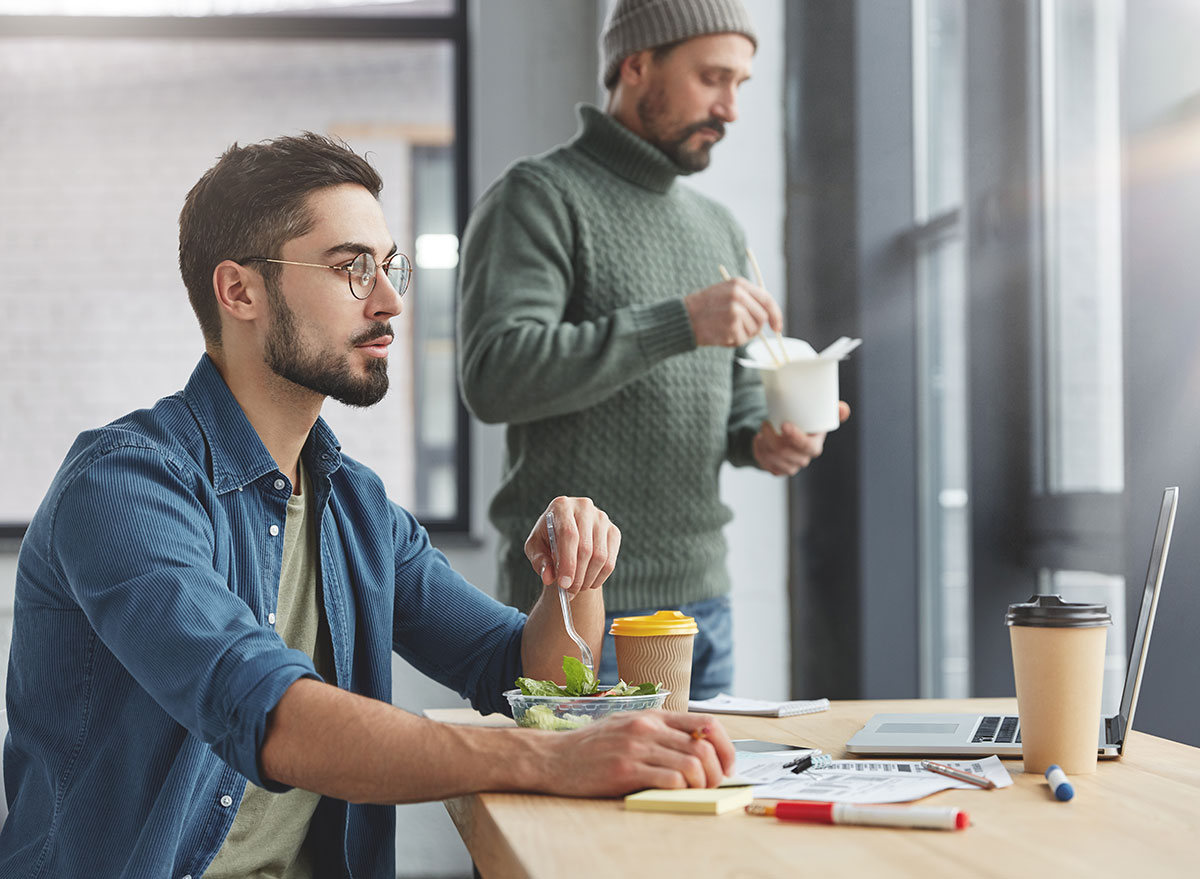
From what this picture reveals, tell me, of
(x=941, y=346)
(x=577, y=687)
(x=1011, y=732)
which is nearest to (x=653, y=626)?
(x=577, y=687)

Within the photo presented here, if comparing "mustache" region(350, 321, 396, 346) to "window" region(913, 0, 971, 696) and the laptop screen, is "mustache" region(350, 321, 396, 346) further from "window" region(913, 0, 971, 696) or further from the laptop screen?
"window" region(913, 0, 971, 696)

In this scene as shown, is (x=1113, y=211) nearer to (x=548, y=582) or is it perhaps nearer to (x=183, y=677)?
(x=548, y=582)

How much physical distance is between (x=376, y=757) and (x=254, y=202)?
719 mm

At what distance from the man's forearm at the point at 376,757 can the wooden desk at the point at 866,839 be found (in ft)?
0.09

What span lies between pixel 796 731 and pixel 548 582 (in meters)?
0.31

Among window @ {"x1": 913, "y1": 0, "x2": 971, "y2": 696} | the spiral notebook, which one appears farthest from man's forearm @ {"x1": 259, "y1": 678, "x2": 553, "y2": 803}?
window @ {"x1": 913, "y1": 0, "x2": 971, "y2": 696}

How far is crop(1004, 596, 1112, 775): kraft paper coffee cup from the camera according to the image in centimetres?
108

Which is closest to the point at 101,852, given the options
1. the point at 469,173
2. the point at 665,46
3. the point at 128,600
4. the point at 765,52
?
the point at 128,600

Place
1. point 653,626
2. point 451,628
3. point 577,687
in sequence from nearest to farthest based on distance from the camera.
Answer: point 577,687, point 653,626, point 451,628

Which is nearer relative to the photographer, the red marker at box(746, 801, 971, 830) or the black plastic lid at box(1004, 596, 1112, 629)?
the red marker at box(746, 801, 971, 830)

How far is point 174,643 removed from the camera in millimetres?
1044

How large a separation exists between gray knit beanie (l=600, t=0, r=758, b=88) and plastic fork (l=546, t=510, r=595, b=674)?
116 centimetres

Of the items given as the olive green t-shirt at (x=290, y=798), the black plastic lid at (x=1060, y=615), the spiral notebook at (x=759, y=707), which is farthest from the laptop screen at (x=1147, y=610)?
the olive green t-shirt at (x=290, y=798)

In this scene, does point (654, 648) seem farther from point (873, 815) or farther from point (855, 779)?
point (873, 815)
